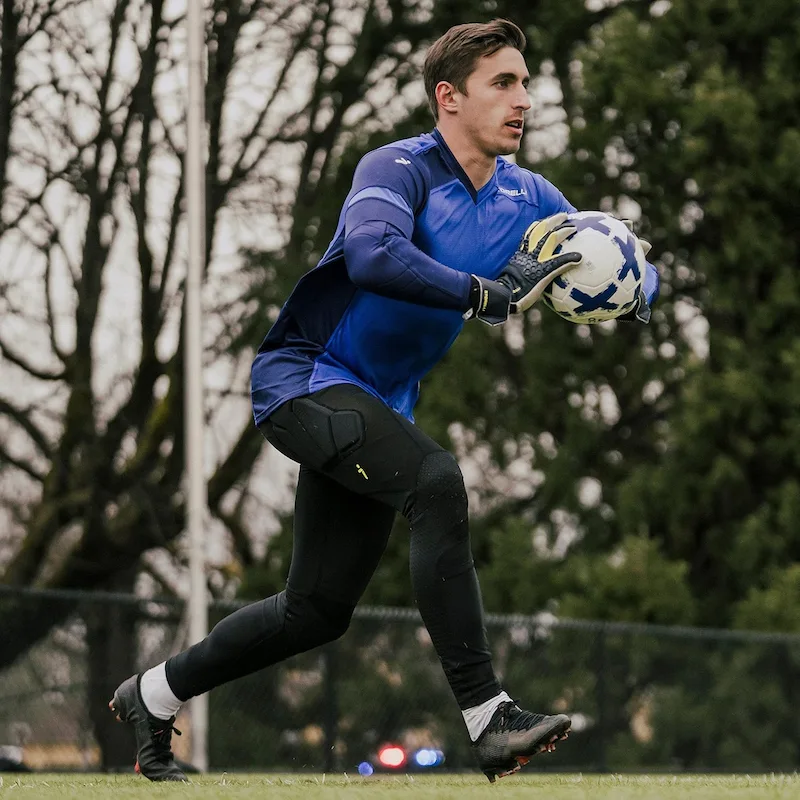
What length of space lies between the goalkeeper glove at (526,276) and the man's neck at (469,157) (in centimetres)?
22

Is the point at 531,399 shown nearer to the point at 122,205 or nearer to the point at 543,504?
the point at 543,504

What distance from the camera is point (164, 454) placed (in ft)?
55.6

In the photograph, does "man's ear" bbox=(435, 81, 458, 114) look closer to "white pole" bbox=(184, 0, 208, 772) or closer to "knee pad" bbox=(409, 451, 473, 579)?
"knee pad" bbox=(409, 451, 473, 579)

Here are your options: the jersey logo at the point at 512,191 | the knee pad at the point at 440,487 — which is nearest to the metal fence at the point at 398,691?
the knee pad at the point at 440,487

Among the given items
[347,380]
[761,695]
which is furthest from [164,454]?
[347,380]

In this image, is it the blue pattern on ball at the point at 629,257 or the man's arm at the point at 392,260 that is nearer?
the man's arm at the point at 392,260

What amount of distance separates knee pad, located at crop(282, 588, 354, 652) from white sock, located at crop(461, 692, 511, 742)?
1.80 ft

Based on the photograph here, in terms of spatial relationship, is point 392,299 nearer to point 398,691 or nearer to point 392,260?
point 392,260

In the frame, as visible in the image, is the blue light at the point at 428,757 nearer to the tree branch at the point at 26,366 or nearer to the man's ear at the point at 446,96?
the man's ear at the point at 446,96

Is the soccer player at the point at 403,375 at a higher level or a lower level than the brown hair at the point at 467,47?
lower

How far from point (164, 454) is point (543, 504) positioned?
4.60 meters

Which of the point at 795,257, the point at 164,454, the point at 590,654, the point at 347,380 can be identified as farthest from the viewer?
the point at 164,454

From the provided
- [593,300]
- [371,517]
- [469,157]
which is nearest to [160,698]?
[371,517]

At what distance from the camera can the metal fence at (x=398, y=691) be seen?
1032 cm
